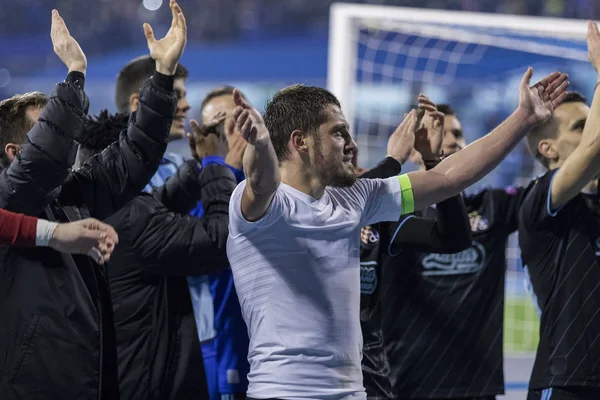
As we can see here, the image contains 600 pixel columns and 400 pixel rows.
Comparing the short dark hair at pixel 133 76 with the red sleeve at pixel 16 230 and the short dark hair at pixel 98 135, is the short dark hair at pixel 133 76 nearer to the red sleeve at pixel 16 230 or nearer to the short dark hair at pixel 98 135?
the short dark hair at pixel 98 135

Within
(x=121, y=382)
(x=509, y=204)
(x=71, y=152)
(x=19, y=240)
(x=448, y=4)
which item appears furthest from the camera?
(x=448, y=4)

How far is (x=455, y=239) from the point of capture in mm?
3926

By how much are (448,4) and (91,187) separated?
59.1 ft

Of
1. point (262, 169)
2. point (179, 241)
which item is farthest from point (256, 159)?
point (179, 241)

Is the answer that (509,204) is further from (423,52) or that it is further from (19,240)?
(423,52)

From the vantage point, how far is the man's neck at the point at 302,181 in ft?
9.27

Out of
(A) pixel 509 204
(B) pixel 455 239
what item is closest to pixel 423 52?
(A) pixel 509 204

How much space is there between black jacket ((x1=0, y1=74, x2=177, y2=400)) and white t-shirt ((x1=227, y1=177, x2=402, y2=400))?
22.2 inches

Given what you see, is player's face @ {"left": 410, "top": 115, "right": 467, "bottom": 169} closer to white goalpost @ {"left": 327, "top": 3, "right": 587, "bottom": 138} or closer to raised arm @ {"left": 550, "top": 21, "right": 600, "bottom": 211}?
raised arm @ {"left": 550, "top": 21, "right": 600, "bottom": 211}

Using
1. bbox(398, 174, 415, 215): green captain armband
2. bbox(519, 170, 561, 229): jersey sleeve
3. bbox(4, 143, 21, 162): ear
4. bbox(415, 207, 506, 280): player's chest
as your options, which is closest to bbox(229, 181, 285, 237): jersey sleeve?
bbox(398, 174, 415, 215): green captain armband

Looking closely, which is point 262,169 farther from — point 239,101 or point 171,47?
point 171,47

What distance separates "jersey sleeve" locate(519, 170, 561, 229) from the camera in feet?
13.3

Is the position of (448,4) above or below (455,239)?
above

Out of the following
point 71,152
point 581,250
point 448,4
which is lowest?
point 581,250
